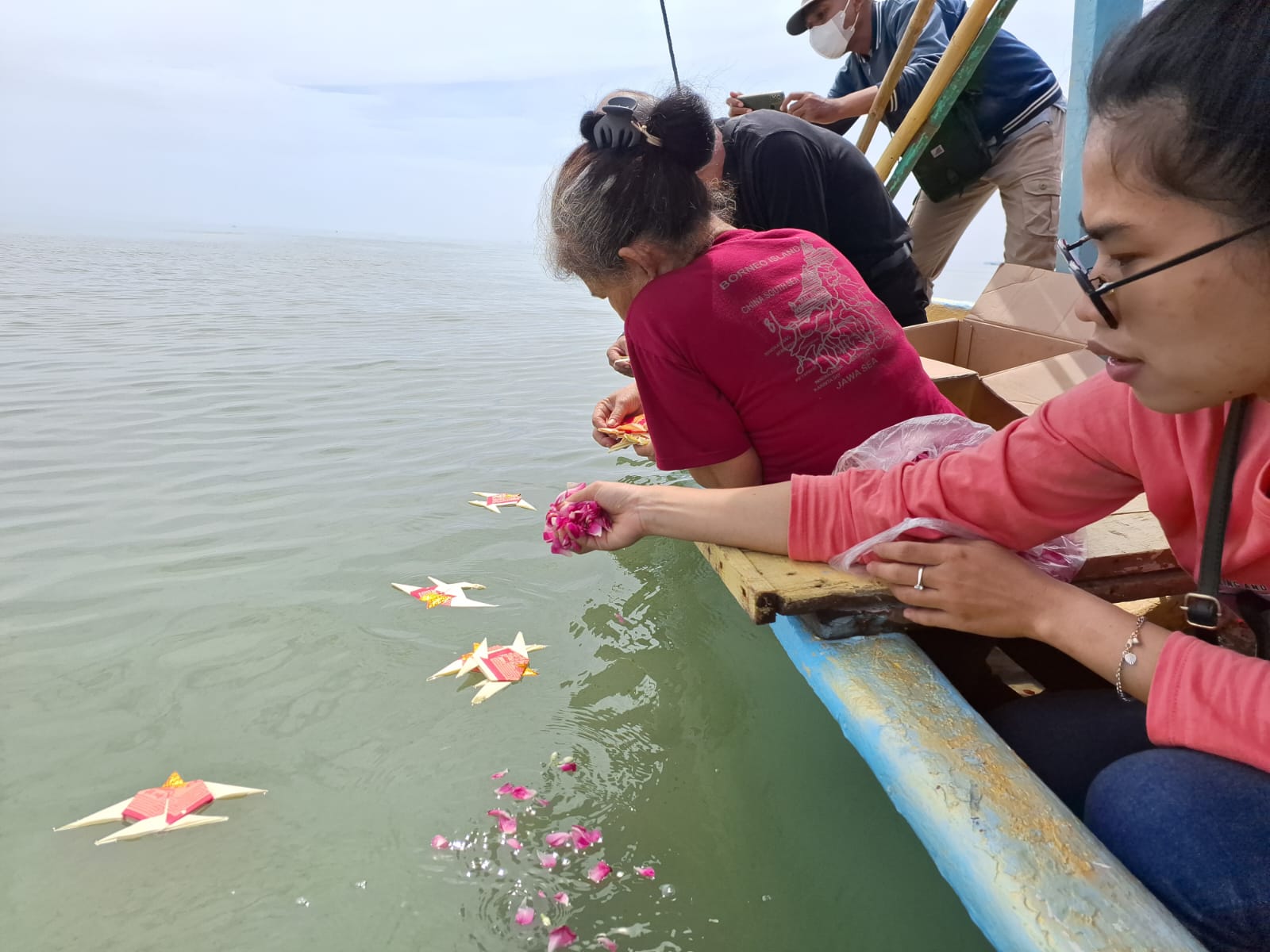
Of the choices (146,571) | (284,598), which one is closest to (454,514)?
(284,598)

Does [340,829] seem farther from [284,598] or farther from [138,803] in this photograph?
[284,598]

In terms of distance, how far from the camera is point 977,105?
442cm

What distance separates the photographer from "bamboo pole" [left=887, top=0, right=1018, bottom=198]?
12.7ft

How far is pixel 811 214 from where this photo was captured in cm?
307

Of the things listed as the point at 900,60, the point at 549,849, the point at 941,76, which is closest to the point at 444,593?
the point at 549,849

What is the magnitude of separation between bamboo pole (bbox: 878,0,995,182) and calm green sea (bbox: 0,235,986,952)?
2.34 m

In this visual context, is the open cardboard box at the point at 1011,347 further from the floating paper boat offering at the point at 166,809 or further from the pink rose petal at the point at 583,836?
the floating paper boat offering at the point at 166,809

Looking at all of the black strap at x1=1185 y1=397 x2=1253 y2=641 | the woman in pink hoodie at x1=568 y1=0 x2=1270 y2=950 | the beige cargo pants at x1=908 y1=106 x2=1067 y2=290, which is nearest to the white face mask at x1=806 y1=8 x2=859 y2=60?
the beige cargo pants at x1=908 y1=106 x2=1067 y2=290

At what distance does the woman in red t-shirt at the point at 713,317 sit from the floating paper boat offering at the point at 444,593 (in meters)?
1.40

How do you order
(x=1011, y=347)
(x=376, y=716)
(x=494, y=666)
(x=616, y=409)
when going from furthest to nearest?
(x=1011, y=347), (x=616, y=409), (x=494, y=666), (x=376, y=716)

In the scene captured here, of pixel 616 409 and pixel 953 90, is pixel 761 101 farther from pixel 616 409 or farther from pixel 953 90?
pixel 616 409

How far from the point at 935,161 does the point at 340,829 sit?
456 centimetres

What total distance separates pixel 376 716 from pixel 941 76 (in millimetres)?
3834

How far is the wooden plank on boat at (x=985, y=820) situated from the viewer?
0.90 metres
